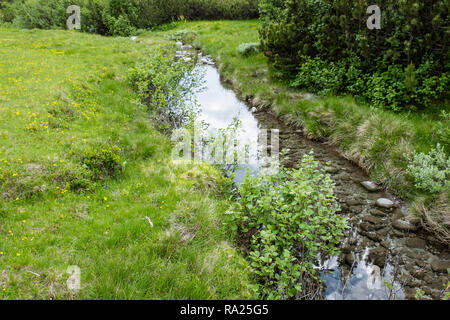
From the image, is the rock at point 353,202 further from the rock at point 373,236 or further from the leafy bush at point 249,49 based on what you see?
the leafy bush at point 249,49

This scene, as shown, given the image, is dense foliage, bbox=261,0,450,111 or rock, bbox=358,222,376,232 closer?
rock, bbox=358,222,376,232

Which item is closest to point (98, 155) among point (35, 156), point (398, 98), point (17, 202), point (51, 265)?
→ point (35, 156)

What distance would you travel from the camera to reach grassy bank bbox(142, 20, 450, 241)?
6875mm

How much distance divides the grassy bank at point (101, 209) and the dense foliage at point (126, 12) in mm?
22727

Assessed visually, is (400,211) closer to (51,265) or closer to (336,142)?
(336,142)

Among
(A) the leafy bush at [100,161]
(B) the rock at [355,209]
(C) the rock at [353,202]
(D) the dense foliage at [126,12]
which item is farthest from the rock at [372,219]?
(D) the dense foliage at [126,12]

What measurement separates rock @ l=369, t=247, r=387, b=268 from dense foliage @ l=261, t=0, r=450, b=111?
5.48 m

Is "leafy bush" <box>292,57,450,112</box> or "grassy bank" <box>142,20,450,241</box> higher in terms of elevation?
"leafy bush" <box>292,57,450,112</box>

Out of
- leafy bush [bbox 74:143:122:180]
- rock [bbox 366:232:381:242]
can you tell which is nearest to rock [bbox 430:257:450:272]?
rock [bbox 366:232:381:242]

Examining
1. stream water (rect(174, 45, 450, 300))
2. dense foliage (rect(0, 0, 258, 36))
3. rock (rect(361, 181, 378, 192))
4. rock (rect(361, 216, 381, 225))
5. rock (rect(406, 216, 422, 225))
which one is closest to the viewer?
stream water (rect(174, 45, 450, 300))

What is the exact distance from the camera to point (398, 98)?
9156mm

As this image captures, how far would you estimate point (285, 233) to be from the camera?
4.94 meters

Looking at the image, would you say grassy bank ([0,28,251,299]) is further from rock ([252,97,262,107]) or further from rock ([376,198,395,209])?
rock ([252,97,262,107])

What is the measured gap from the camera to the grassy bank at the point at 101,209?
3.98m
